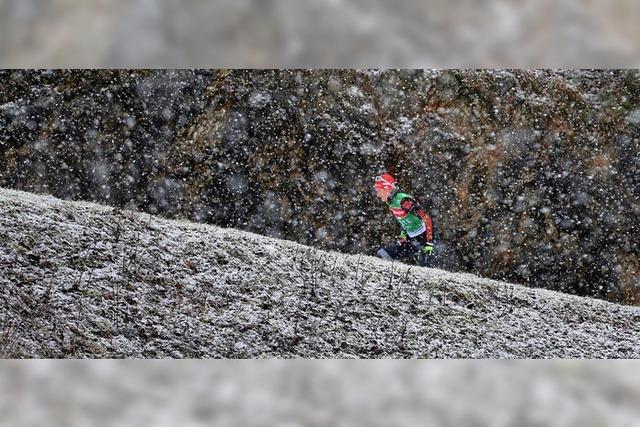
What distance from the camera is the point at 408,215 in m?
4.43

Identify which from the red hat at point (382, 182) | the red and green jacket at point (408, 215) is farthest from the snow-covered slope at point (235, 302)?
the red hat at point (382, 182)

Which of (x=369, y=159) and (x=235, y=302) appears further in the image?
(x=369, y=159)

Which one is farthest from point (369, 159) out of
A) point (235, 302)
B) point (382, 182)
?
point (235, 302)

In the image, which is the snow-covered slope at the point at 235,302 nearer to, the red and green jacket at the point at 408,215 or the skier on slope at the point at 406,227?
the skier on slope at the point at 406,227

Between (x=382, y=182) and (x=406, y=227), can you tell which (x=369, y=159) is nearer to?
(x=382, y=182)

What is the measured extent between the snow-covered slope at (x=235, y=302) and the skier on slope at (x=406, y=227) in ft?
0.25

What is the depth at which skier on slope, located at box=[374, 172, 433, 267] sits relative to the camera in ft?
14.5

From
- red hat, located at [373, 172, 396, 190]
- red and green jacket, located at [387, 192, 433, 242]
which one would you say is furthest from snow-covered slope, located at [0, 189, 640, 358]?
red hat, located at [373, 172, 396, 190]

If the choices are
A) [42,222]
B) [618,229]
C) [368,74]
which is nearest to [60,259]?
[42,222]

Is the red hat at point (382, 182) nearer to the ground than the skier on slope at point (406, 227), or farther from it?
farther from it

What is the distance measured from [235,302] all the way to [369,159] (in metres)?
1.03

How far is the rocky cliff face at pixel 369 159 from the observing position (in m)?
4.40
